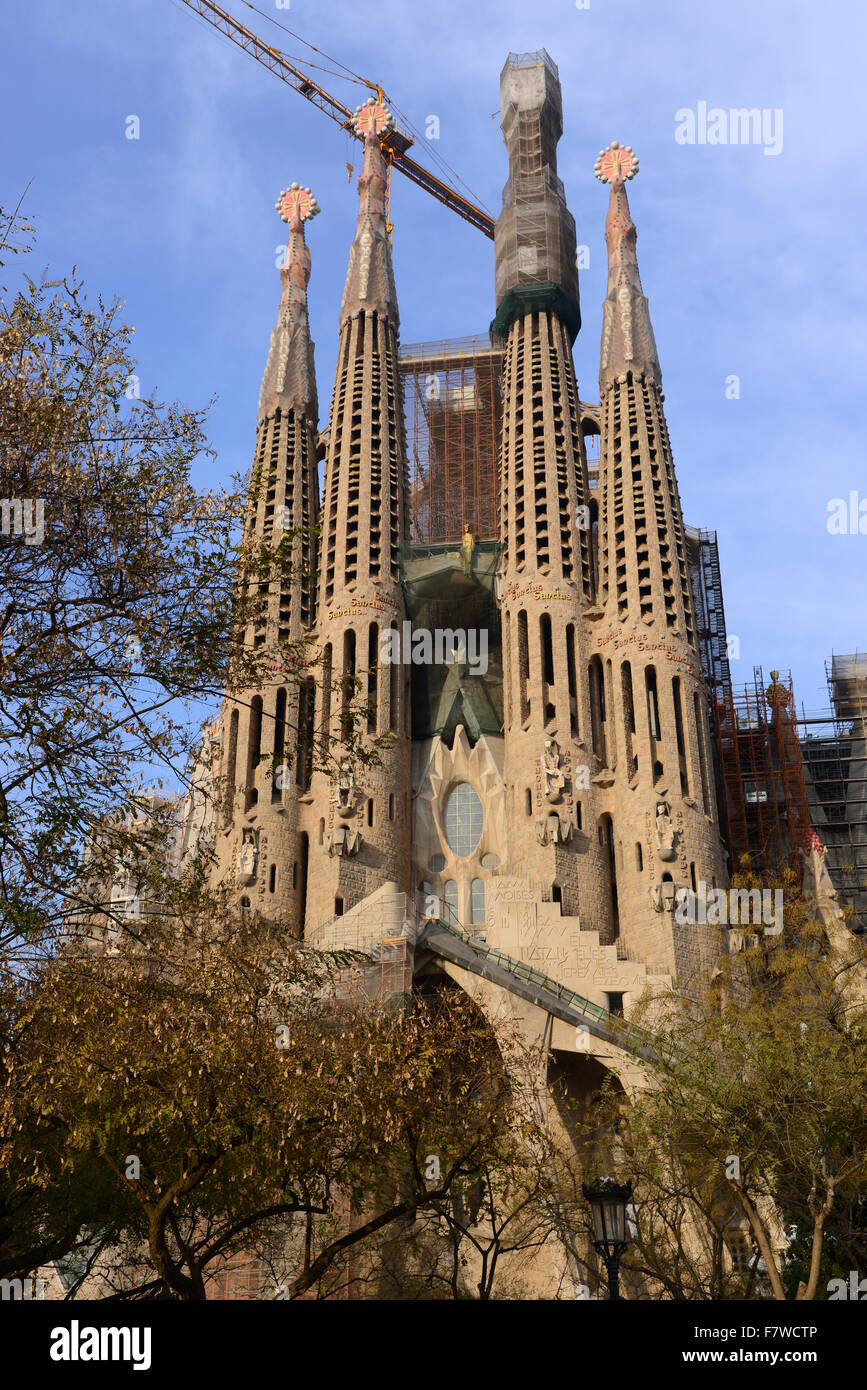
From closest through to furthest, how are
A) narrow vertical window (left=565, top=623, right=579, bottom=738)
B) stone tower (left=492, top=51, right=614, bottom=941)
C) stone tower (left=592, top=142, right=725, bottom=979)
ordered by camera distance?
1. stone tower (left=592, top=142, right=725, bottom=979)
2. stone tower (left=492, top=51, right=614, bottom=941)
3. narrow vertical window (left=565, top=623, right=579, bottom=738)

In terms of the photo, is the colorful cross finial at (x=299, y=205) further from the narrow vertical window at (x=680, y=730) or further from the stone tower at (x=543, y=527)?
the narrow vertical window at (x=680, y=730)

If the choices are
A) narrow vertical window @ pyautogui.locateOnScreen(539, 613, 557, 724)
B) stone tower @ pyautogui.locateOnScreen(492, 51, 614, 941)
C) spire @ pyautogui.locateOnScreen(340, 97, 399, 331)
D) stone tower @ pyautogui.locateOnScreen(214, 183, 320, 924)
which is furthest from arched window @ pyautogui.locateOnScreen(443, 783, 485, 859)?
spire @ pyautogui.locateOnScreen(340, 97, 399, 331)

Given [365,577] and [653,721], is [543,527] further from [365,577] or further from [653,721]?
[653,721]

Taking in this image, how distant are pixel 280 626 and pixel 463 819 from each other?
31.0 feet

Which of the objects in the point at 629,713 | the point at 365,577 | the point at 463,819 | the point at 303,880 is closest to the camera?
the point at 303,880

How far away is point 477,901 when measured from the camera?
48125 millimetres

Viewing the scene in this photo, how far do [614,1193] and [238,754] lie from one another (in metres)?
34.3

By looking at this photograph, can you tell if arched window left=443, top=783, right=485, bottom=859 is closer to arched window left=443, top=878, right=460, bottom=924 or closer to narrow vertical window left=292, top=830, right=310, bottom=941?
arched window left=443, top=878, right=460, bottom=924

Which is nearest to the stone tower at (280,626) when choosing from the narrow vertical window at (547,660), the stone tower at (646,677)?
the narrow vertical window at (547,660)

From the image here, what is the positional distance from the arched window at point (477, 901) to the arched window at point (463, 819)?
1121 millimetres

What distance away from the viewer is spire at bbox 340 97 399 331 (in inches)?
2199

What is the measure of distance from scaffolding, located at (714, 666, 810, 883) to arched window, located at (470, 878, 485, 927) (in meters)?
10.8

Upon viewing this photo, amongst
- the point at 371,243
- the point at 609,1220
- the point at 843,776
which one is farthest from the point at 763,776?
the point at 609,1220
